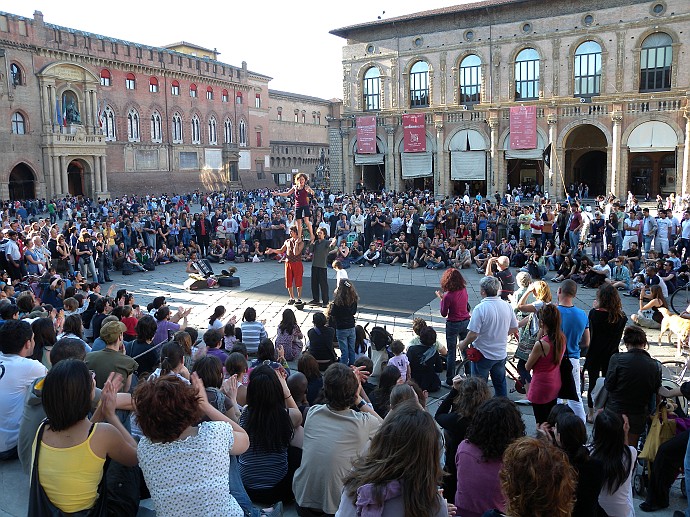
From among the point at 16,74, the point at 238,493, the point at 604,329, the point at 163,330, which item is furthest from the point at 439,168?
the point at 238,493

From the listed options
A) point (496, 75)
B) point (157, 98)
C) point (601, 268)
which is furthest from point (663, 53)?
point (157, 98)

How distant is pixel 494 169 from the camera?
122 feet

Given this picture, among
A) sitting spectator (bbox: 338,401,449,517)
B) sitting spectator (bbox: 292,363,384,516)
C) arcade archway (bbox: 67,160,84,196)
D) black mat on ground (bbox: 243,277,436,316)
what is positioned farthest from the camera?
arcade archway (bbox: 67,160,84,196)

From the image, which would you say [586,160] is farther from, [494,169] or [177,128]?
[177,128]

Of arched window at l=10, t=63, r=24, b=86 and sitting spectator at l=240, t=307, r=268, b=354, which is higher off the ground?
arched window at l=10, t=63, r=24, b=86

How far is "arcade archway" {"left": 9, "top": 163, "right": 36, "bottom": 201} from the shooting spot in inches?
1644

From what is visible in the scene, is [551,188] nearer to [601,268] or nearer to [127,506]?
[601,268]

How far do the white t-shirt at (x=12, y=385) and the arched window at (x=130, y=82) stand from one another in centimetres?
4771

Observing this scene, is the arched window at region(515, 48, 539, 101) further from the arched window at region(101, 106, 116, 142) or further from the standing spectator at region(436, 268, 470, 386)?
the arched window at region(101, 106, 116, 142)

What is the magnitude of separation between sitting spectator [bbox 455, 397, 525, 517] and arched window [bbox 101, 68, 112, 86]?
162ft

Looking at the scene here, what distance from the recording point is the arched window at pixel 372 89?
132 ft

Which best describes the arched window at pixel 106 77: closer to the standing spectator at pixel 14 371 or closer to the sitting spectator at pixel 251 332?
the sitting spectator at pixel 251 332

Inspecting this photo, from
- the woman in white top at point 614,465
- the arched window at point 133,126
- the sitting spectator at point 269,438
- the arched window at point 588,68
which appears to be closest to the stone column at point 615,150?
the arched window at point 588,68

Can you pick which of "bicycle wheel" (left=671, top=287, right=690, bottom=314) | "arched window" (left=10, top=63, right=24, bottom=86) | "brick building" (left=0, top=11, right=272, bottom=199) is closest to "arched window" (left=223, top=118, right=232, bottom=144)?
"brick building" (left=0, top=11, right=272, bottom=199)
